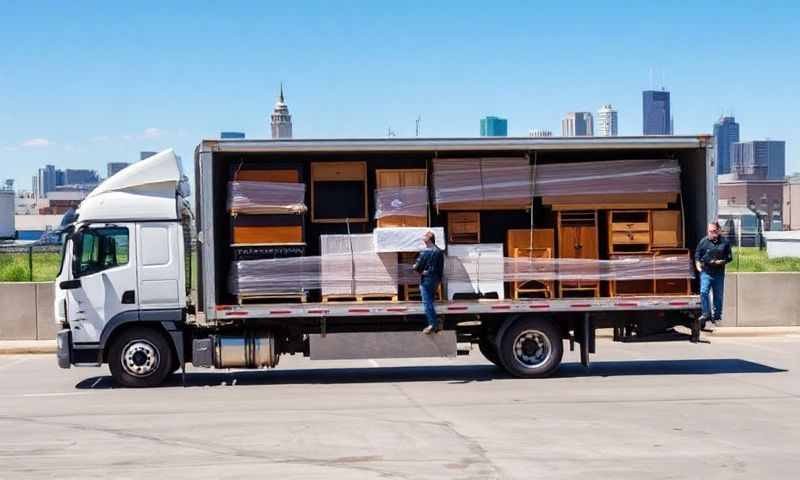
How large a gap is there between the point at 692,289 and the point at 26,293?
13.3 metres

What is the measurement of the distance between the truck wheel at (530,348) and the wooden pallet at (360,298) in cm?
173

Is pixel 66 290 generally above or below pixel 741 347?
above

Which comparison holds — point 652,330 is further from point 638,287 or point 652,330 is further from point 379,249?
point 379,249

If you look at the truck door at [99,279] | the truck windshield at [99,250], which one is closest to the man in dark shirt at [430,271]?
the truck door at [99,279]

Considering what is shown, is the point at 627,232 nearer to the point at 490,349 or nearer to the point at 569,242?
the point at 569,242

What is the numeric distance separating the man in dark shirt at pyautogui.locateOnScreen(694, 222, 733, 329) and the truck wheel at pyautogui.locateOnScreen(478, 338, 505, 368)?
9.91 ft

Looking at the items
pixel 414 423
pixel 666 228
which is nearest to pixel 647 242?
pixel 666 228

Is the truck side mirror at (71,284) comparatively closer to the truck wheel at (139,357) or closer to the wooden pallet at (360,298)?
the truck wheel at (139,357)

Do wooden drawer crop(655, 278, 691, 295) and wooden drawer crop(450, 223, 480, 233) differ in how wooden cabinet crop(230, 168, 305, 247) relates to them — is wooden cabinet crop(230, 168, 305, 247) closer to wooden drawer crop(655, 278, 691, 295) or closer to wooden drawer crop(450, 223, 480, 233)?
wooden drawer crop(450, 223, 480, 233)

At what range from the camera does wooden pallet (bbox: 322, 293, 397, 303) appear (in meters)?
15.2

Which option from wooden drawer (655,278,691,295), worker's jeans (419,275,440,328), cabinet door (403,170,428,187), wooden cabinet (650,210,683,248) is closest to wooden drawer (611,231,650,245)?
wooden cabinet (650,210,683,248)

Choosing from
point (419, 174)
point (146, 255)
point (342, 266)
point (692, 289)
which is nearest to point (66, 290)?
point (146, 255)

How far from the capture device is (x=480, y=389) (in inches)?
566

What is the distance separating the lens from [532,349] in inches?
612
